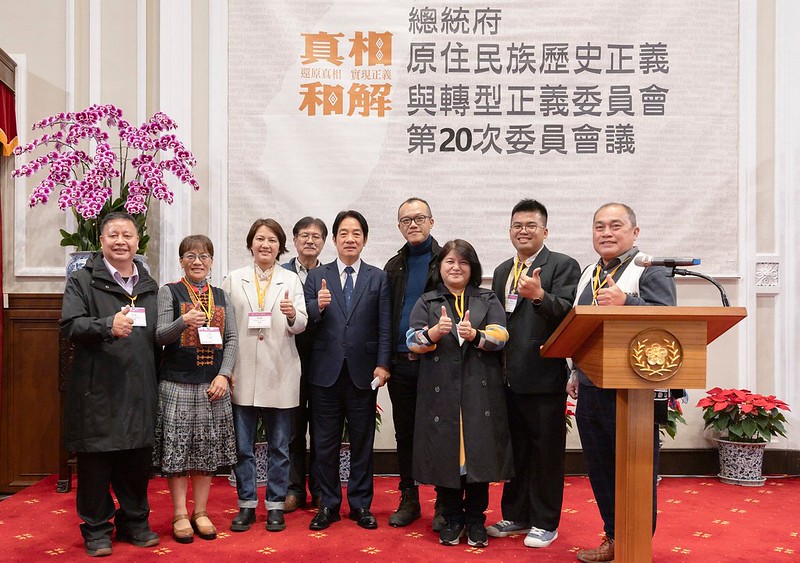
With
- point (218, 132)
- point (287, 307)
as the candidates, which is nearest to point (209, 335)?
point (287, 307)

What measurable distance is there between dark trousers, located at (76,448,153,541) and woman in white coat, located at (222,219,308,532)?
0.41 m

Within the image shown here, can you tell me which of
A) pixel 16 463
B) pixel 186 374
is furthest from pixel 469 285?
pixel 16 463

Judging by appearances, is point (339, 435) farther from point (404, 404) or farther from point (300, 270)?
point (300, 270)

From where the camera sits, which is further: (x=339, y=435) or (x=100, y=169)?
(x=100, y=169)

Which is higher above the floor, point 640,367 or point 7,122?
point 7,122

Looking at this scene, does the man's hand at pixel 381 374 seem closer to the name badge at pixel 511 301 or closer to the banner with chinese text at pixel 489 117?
the name badge at pixel 511 301

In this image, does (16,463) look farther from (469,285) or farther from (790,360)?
(790,360)

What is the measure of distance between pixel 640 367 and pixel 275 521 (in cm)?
191

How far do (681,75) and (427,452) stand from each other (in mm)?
3174

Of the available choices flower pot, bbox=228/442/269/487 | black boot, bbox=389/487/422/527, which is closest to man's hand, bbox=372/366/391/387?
black boot, bbox=389/487/422/527

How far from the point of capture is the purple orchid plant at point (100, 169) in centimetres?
391

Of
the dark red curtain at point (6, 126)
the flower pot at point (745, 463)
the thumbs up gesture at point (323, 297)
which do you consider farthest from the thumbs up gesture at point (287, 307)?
the flower pot at point (745, 463)

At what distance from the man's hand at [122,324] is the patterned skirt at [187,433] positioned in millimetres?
380

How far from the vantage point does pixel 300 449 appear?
150 inches
